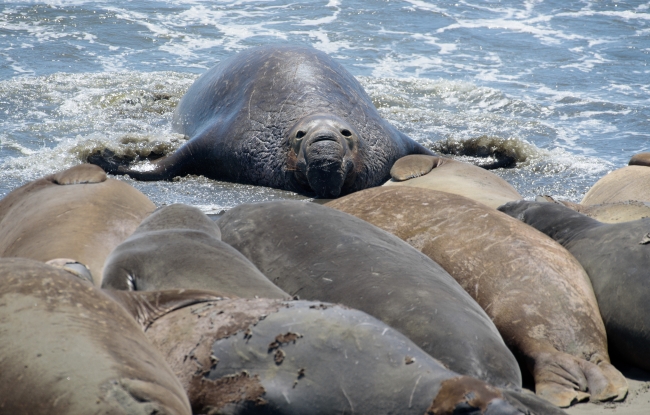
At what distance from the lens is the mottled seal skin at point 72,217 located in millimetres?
4035

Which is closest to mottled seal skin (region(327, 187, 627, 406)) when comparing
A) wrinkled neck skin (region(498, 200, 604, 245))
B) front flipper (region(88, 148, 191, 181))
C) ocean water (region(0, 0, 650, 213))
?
wrinkled neck skin (region(498, 200, 604, 245))

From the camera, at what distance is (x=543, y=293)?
3900 mm

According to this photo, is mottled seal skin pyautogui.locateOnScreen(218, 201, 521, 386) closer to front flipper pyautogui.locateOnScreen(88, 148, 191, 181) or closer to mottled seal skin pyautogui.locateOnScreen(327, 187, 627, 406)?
mottled seal skin pyautogui.locateOnScreen(327, 187, 627, 406)

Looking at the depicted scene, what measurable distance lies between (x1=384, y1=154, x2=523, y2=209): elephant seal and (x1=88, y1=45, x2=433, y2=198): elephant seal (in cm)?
123

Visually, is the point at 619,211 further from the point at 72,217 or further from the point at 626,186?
the point at 72,217

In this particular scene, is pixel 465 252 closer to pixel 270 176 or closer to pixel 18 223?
pixel 18 223

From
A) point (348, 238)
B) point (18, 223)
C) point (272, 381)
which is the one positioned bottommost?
point (18, 223)

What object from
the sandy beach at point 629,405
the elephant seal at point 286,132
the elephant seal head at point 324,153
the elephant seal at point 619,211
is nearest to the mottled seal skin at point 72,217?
the sandy beach at point 629,405

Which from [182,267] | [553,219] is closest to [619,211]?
[553,219]

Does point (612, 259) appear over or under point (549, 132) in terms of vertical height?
over

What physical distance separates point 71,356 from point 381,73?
41.9 feet

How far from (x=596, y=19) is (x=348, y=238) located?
17.1 metres

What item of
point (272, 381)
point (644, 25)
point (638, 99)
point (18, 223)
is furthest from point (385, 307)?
point (644, 25)

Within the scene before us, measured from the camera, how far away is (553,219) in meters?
4.76
